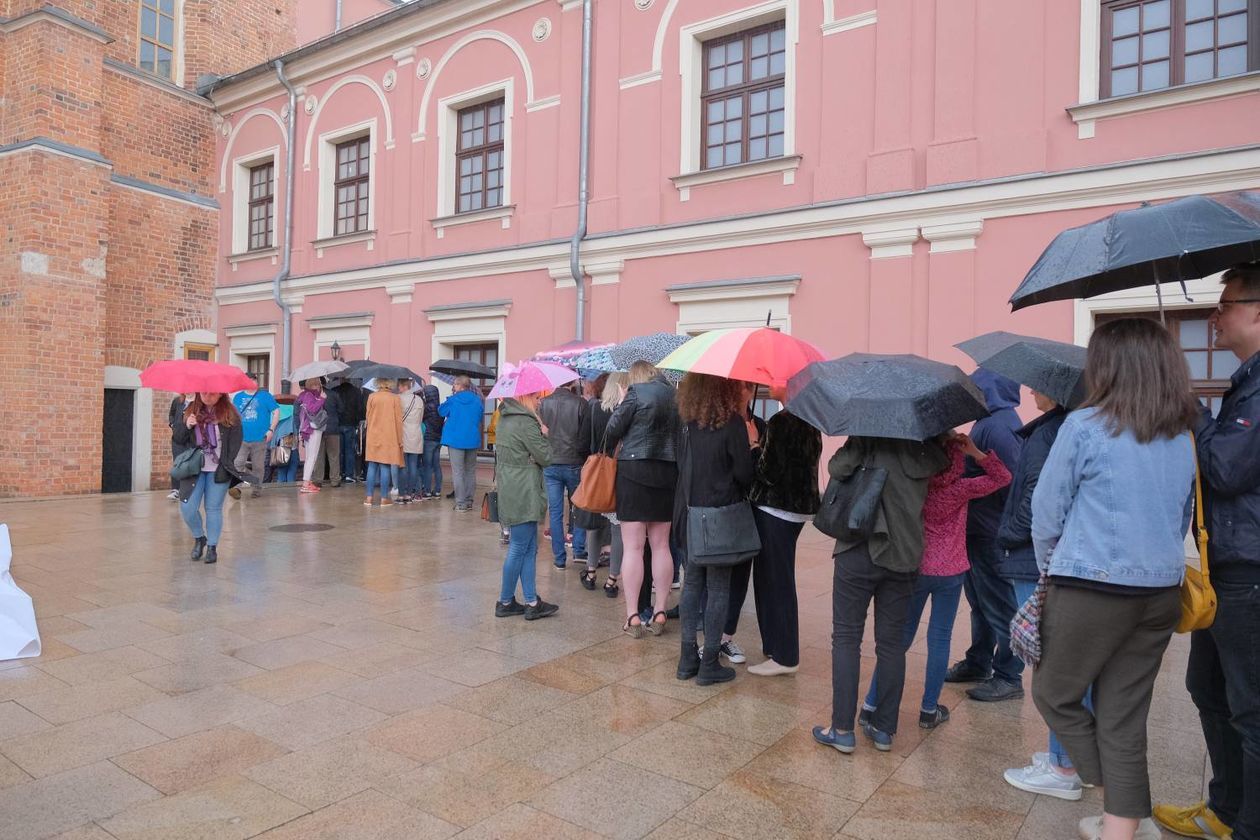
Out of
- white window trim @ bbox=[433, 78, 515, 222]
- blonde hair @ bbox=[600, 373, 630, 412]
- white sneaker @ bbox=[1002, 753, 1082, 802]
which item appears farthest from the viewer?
white window trim @ bbox=[433, 78, 515, 222]

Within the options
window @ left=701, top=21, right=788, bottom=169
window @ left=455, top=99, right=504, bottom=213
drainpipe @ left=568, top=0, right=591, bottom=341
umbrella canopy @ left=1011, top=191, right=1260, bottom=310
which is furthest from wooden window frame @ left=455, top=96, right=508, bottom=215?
umbrella canopy @ left=1011, top=191, right=1260, bottom=310

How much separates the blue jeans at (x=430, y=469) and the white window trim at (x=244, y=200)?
730cm

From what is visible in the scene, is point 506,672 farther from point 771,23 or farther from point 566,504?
point 771,23

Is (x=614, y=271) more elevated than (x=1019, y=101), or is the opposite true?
(x=1019, y=101)

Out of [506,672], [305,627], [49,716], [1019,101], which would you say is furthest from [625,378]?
[1019,101]

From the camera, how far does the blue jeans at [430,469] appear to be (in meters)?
12.6

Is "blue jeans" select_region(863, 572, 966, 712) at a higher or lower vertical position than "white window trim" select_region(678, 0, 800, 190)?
lower

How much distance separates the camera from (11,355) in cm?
1316

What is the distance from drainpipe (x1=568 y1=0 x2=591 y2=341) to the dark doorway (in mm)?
8804

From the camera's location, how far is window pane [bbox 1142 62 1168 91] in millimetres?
8773

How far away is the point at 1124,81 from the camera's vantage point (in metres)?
8.92

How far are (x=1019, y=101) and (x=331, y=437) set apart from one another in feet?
36.0

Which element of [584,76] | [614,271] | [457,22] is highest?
[457,22]

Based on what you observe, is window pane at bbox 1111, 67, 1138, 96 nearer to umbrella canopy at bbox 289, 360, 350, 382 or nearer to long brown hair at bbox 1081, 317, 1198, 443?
long brown hair at bbox 1081, 317, 1198, 443
